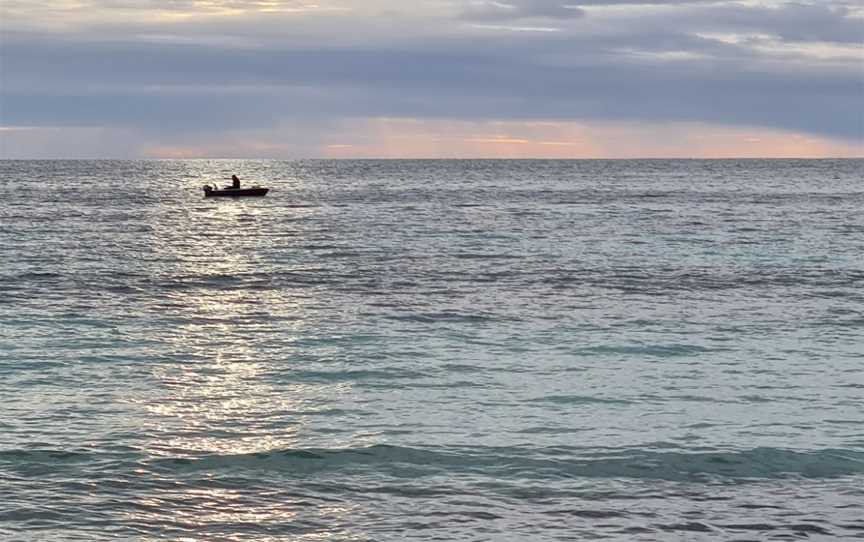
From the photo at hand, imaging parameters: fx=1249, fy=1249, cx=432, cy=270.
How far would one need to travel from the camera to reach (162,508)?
15.1m

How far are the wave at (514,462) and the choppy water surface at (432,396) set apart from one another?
0.05 meters

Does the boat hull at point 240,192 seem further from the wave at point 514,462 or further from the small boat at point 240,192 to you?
the wave at point 514,462

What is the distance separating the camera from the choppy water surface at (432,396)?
15.1 meters

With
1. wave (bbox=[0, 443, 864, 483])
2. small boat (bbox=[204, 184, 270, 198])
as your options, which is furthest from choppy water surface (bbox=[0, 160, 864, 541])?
small boat (bbox=[204, 184, 270, 198])

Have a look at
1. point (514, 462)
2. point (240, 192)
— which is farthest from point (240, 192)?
point (514, 462)

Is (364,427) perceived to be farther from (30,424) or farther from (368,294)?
(368,294)

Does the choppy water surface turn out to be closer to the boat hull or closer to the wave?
the wave

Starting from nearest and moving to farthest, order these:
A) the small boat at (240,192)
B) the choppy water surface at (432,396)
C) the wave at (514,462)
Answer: the choppy water surface at (432,396)
the wave at (514,462)
the small boat at (240,192)

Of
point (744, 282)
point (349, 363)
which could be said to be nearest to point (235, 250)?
point (744, 282)

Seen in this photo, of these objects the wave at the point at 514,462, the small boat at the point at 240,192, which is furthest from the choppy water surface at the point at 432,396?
the small boat at the point at 240,192

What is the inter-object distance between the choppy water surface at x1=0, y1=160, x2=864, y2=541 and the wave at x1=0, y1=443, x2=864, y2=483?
5 cm

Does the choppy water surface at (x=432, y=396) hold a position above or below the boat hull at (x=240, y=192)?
below

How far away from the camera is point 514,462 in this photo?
1719 cm

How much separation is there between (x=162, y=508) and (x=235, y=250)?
130ft
